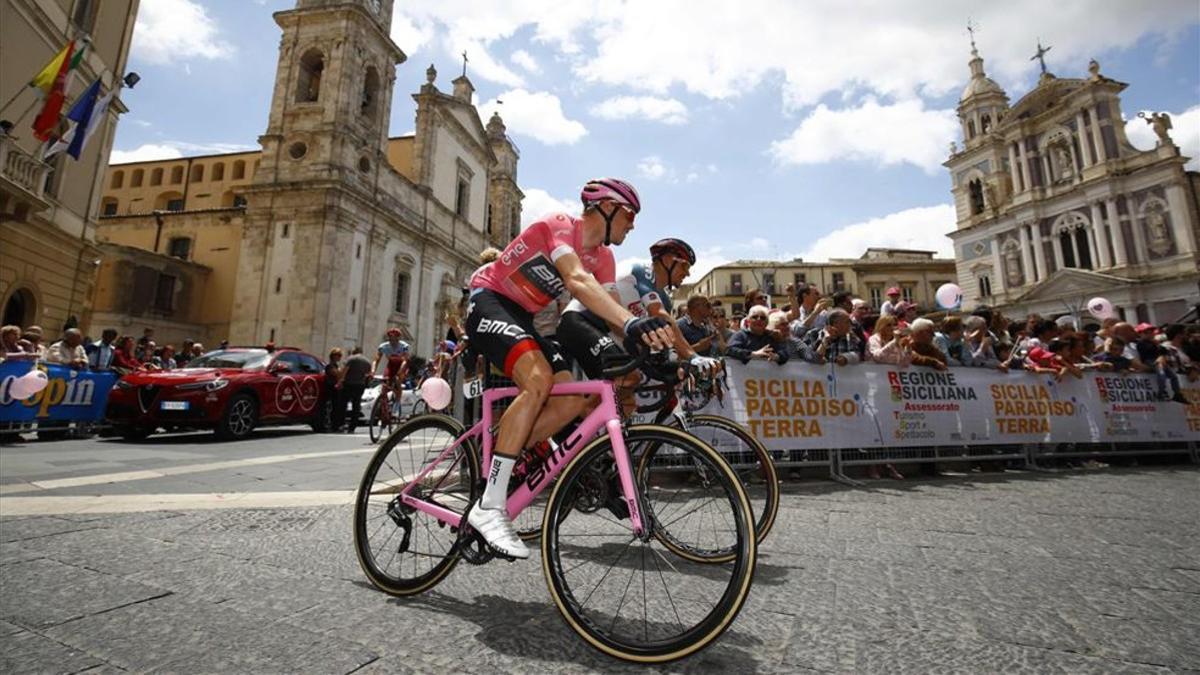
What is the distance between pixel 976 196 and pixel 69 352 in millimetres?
58145

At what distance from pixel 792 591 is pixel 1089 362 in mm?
7834

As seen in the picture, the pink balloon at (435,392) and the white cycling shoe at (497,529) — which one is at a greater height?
the pink balloon at (435,392)

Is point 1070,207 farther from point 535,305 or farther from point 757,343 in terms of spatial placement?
point 535,305

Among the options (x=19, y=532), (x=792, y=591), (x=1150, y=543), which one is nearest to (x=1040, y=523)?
(x=1150, y=543)

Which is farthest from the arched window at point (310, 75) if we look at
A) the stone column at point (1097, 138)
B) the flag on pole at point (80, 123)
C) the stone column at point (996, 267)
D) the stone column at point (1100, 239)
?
the stone column at point (1097, 138)

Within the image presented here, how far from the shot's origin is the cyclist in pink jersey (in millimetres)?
2090

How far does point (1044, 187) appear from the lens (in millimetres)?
40062

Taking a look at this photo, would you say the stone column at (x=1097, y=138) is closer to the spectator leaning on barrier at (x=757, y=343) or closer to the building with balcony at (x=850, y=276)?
the building with balcony at (x=850, y=276)

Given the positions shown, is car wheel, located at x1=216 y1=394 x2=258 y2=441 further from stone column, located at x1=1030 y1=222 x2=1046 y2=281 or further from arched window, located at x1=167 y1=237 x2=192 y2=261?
stone column, located at x1=1030 y1=222 x2=1046 y2=281

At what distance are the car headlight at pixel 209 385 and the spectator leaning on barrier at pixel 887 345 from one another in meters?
9.86

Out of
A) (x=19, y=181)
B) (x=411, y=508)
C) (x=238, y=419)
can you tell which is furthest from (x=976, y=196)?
(x=19, y=181)

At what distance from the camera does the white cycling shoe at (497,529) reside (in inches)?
75.3

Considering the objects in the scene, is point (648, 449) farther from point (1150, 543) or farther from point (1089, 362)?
point (1089, 362)

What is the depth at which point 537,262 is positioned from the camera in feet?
7.70
